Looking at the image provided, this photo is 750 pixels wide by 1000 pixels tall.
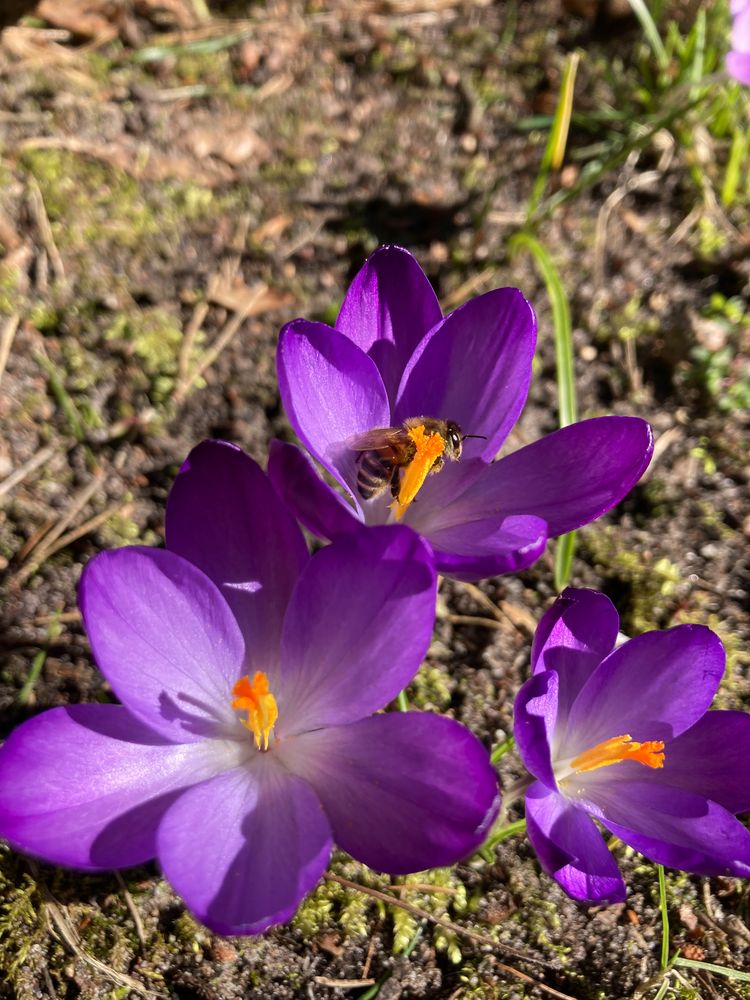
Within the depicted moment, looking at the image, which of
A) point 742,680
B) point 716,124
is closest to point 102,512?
point 742,680

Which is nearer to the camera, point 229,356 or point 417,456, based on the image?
point 417,456

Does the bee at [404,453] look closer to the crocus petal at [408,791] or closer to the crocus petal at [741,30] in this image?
the crocus petal at [408,791]

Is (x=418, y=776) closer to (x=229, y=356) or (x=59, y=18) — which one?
(x=229, y=356)

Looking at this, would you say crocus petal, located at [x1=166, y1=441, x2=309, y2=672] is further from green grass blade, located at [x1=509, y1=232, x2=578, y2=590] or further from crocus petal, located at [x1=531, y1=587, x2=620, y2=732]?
green grass blade, located at [x1=509, y1=232, x2=578, y2=590]

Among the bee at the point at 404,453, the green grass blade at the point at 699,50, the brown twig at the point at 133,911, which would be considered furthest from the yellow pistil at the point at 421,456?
the green grass blade at the point at 699,50

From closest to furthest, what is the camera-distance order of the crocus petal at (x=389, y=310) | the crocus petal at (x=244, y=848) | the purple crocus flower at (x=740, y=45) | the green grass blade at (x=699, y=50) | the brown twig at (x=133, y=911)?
the crocus petal at (x=244, y=848), the crocus petal at (x=389, y=310), the brown twig at (x=133, y=911), the purple crocus flower at (x=740, y=45), the green grass blade at (x=699, y=50)

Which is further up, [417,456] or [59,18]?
[59,18]

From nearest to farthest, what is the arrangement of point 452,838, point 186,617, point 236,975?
point 452,838
point 186,617
point 236,975

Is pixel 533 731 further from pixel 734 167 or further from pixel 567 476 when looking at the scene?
pixel 734 167
